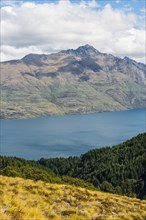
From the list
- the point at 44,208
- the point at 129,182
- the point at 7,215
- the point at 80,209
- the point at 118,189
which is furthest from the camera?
the point at 129,182

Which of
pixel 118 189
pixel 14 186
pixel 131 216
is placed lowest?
pixel 118 189

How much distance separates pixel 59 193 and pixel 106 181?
548ft

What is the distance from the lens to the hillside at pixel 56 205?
69.8 ft

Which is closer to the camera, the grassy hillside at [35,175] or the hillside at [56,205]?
the hillside at [56,205]

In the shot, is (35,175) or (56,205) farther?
(35,175)

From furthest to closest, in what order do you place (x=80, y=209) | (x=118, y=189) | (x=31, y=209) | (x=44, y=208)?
1. (x=118, y=189)
2. (x=80, y=209)
3. (x=44, y=208)
4. (x=31, y=209)

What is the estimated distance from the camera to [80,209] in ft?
83.1

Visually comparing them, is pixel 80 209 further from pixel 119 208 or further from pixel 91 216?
pixel 119 208

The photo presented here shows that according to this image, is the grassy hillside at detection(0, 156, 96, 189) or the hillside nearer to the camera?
the hillside

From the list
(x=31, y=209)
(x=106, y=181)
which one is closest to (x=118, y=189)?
(x=106, y=181)

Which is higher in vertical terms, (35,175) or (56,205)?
(56,205)

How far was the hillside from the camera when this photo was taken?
21.3 metres

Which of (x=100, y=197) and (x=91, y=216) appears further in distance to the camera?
(x=100, y=197)

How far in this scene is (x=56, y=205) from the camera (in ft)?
83.6
